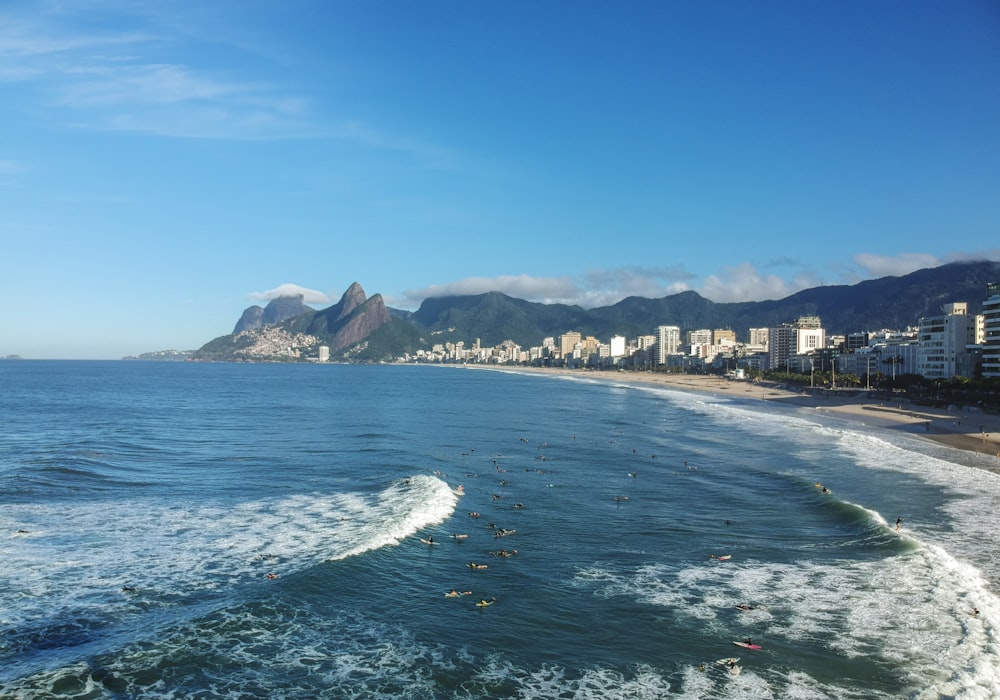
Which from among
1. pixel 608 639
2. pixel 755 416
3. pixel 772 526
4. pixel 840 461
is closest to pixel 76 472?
pixel 608 639

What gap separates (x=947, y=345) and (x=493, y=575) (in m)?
112

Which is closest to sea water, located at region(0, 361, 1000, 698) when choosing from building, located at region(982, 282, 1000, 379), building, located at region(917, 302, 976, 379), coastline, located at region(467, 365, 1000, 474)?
coastline, located at region(467, 365, 1000, 474)

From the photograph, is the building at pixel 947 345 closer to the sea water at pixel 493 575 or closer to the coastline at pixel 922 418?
the coastline at pixel 922 418

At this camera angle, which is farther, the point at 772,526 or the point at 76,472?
the point at 76,472

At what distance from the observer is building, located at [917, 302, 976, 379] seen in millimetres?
102438

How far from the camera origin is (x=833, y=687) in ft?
46.3

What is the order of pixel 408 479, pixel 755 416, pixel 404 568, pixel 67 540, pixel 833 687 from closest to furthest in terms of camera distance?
pixel 833 687
pixel 404 568
pixel 67 540
pixel 408 479
pixel 755 416

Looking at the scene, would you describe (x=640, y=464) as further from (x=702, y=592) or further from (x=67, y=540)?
(x=67, y=540)

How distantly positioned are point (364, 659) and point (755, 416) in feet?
223

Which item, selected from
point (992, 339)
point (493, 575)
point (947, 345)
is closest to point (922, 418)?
point (992, 339)

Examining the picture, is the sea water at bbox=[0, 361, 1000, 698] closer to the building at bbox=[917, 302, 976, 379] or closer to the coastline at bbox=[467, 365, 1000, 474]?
the coastline at bbox=[467, 365, 1000, 474]

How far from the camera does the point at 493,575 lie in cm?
2073

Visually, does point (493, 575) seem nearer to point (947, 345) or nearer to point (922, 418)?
point (922, 418)

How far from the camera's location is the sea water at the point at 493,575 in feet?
48.3
